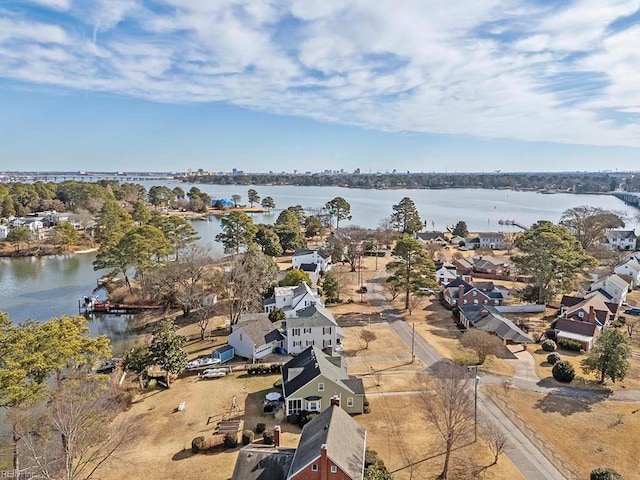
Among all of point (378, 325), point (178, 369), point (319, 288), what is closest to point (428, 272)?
point (378, 325)

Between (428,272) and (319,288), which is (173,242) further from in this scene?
A: (428,272)

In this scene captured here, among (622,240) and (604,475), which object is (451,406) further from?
(622,240)

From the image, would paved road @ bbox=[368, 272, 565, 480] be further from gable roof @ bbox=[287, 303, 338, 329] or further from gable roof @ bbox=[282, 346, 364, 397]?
gable roof @ bbox=[282, 346, 364, 397]

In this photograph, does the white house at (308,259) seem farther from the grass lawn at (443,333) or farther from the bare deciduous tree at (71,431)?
the bare deciduous tree at (71,431)

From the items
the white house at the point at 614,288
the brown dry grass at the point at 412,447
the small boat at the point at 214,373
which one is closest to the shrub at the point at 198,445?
the brown dry grass at the point at 412,447

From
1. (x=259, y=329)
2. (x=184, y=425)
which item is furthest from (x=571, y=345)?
(x=184, y=425)

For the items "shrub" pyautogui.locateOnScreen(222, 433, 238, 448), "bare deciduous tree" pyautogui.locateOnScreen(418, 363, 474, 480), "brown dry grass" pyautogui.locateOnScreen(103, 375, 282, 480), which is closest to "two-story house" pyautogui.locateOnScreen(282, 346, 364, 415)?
"brown dry grass" pyautogui.locateOnScreen(103, 375, 282, 480)
